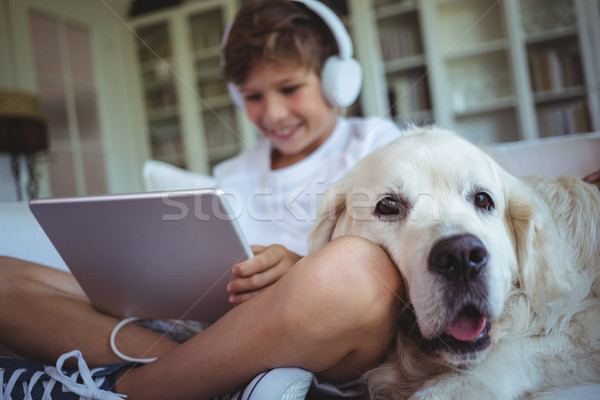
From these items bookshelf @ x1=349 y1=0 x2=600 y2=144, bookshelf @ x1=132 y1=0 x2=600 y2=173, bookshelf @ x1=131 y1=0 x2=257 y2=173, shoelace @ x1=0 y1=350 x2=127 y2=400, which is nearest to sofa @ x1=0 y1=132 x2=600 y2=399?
shoelace @ x1=0 y1=350 x2=127 y2=400

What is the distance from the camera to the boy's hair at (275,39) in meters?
1.52

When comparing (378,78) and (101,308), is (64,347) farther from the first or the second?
(378,78)

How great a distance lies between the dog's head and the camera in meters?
0.72

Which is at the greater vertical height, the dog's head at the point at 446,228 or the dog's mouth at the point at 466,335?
the dog's head at the point at 446,228

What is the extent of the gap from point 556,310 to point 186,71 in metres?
4.28

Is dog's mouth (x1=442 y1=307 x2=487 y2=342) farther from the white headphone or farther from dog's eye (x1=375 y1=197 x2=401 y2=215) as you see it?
the white headphone

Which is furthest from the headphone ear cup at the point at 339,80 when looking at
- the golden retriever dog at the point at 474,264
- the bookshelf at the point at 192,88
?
the bookshelf at the point at 192,88

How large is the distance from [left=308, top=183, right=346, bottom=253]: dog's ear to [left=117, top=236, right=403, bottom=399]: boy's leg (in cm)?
25

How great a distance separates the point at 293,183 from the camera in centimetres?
153

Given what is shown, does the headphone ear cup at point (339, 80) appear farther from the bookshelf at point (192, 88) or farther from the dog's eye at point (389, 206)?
the bookshelf at point (192, 88)

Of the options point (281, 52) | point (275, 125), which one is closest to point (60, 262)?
point (275, 125)

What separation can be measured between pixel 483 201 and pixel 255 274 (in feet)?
1.59

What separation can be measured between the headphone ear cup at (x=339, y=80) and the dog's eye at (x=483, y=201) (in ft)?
2.47

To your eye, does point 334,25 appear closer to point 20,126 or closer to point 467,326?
point 467,326
